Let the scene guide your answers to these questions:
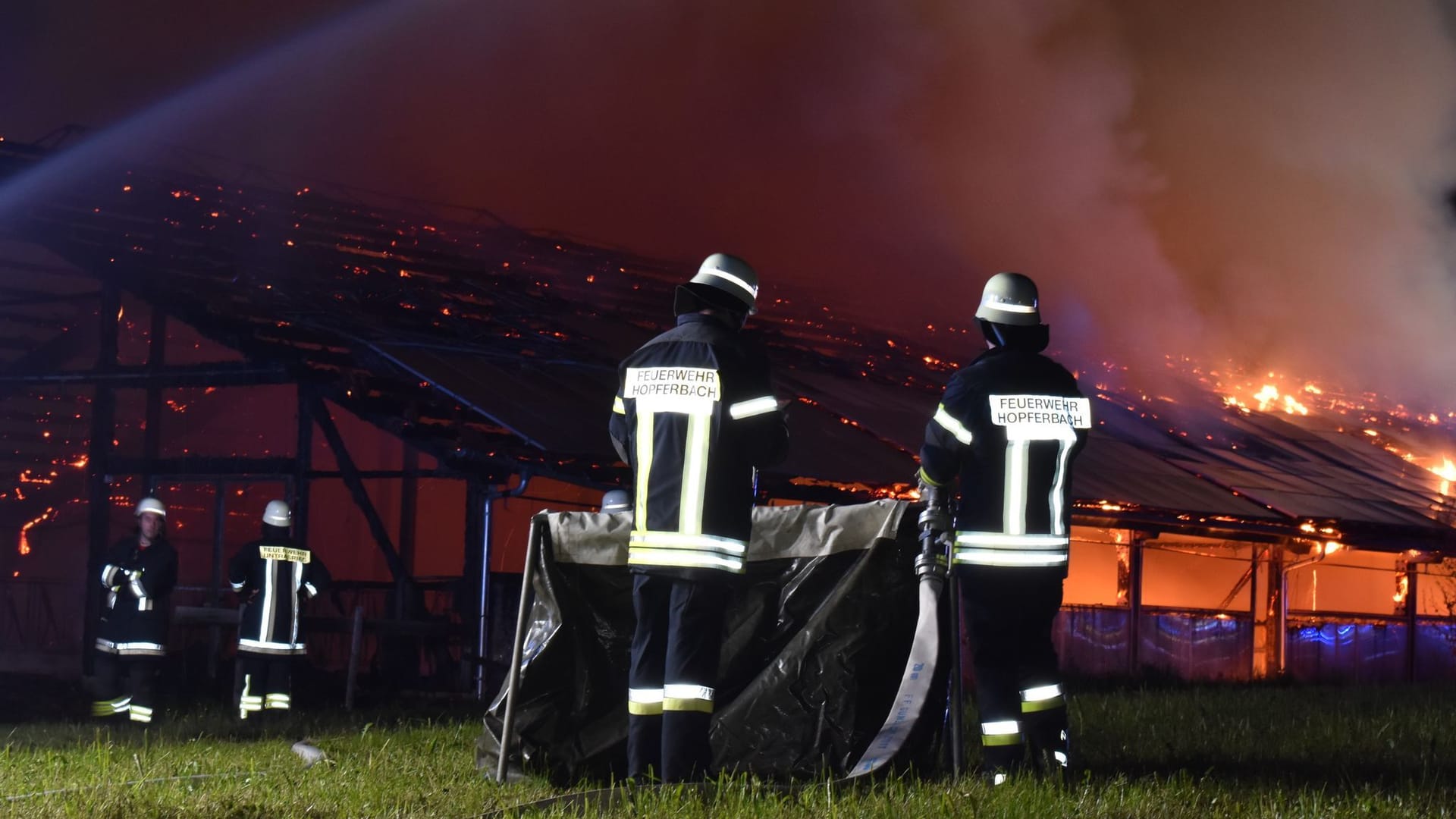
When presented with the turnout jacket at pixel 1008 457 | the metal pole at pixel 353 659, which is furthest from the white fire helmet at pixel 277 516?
the turnout jacket at pixel 1008 457

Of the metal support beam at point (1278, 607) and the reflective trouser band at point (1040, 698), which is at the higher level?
the reflective trouser band at point (1040, 698)

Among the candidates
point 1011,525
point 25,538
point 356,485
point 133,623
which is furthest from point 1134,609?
point 25,538

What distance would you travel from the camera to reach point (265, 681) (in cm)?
1102

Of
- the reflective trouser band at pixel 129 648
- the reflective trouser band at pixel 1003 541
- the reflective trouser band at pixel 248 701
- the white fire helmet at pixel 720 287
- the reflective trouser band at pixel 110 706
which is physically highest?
the white fire helmet at pixel 720 287

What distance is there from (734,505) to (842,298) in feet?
66.9

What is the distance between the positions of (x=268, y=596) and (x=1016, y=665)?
692cm

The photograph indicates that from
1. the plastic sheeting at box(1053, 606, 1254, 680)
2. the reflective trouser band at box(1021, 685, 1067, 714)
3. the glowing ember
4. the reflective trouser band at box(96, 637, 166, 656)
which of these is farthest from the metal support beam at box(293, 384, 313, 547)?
the reflective trouser band at box(1021, 685, 1067, 714)

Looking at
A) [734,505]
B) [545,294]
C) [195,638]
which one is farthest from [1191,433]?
[734,505]

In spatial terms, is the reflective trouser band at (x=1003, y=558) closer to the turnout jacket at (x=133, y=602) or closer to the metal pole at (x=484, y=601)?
the turnout jacket at (x=133, y=602)

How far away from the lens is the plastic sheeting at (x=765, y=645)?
5.83 m

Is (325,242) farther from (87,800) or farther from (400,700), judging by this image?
(87,800)

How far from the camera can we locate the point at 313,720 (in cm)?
1033

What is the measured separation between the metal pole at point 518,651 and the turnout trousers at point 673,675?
1.71 feet

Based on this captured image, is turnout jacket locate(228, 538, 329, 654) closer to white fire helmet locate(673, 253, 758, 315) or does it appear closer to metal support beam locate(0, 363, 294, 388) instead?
metal support beam locate(0, 363, 294, 388)
